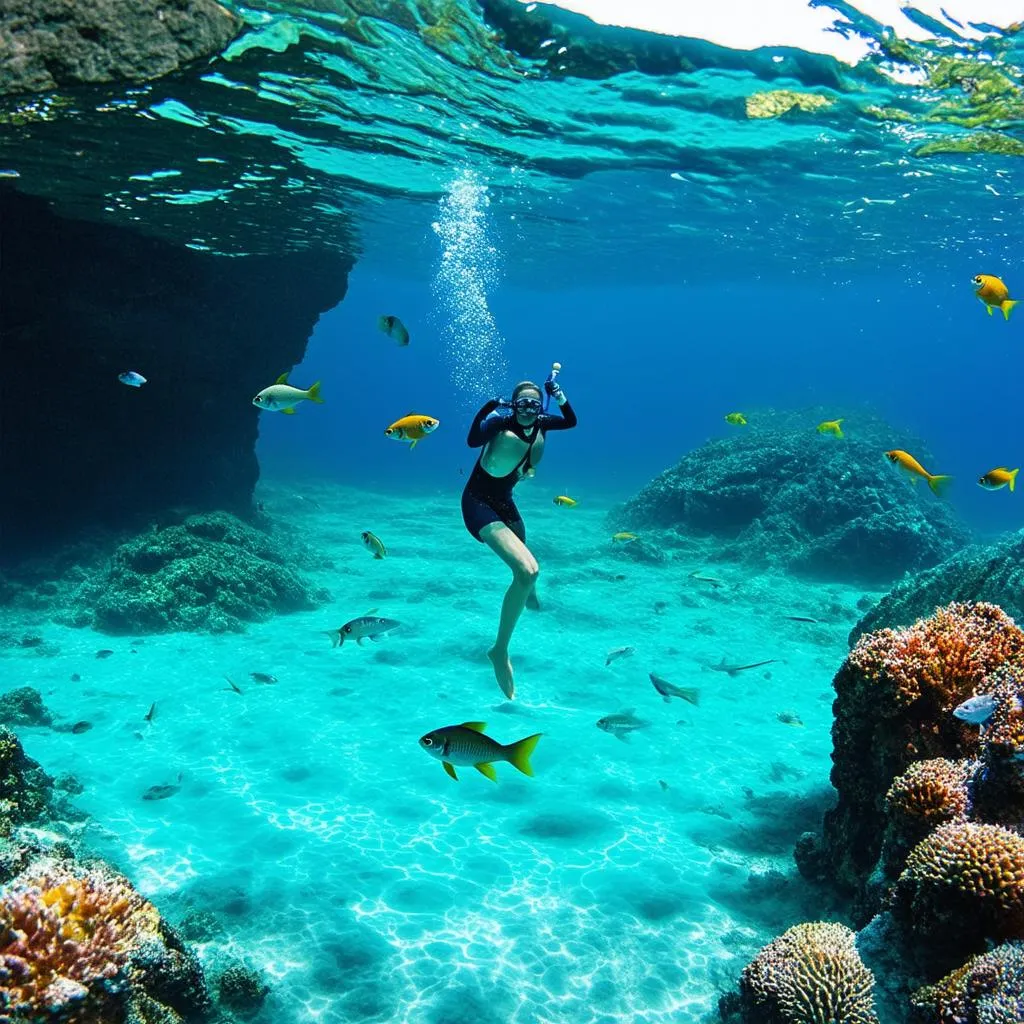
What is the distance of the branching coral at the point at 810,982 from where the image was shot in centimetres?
342

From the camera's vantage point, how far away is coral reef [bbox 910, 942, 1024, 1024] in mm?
2668

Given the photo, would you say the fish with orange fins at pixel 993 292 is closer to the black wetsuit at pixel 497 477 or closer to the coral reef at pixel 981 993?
the black wetsuit at pixel 497 477

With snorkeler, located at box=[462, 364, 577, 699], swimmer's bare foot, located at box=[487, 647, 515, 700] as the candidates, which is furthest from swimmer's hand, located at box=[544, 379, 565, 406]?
swimmer's bare foot, located at box=[487, 647, 515, 700]

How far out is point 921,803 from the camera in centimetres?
400

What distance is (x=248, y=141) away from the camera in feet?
45.8

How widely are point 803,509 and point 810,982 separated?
62.5 feet

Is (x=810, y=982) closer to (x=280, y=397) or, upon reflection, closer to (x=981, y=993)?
(x=981, y=993)

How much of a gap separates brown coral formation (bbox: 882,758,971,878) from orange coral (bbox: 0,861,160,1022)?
4577 millimetres

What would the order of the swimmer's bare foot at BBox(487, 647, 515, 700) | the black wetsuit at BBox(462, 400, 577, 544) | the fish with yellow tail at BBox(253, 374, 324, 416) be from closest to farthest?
the black wetsuit at BBox(462, 400, 577, 544) → the swimmer's bare foot at BBox(487, 647, 515, 700) → the fish with yellow tail at BBox(253, 374, 324, 416)

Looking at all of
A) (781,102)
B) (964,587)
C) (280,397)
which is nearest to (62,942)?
(280,397)

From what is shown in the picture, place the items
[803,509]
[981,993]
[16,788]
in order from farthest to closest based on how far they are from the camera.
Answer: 1. [803,509]
2. [16,788]
3. [981,993]

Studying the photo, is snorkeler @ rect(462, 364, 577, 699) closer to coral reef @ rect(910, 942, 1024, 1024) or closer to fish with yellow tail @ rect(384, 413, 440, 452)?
fish with yellow tail @ rect(384, 413, 440, 452)

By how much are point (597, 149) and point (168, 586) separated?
16.1 m

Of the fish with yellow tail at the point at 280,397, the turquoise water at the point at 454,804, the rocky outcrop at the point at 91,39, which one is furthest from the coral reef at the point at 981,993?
the rocky outcrop at the point at 91,39
